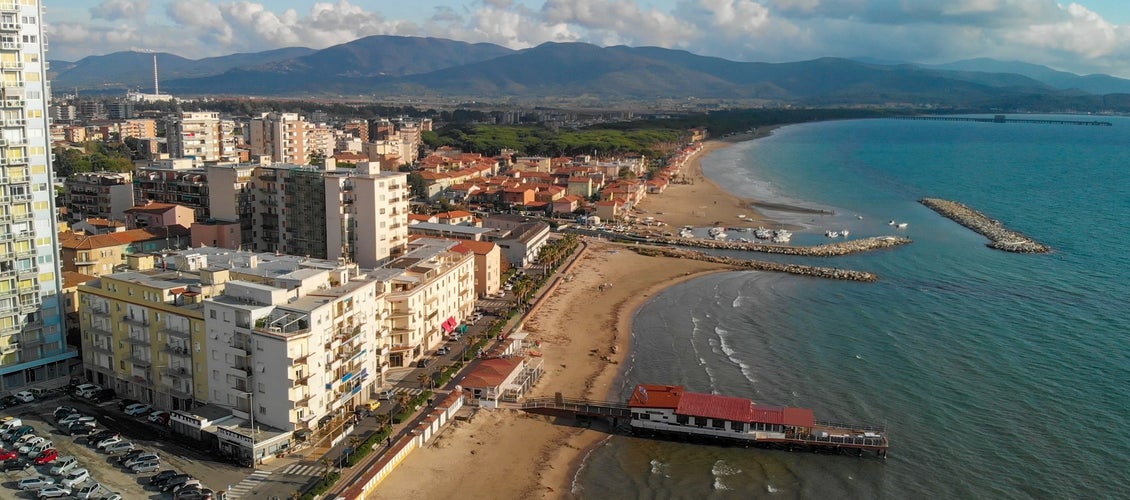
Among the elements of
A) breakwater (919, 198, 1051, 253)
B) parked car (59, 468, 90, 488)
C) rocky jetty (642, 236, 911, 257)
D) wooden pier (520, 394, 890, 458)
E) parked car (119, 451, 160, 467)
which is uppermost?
breakwater (919, 198, 1051, 253)

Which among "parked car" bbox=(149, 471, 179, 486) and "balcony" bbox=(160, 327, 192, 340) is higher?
"balcony" bbox=(160, 327, 192, 340)

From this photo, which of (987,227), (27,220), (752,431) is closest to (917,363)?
(752,431)

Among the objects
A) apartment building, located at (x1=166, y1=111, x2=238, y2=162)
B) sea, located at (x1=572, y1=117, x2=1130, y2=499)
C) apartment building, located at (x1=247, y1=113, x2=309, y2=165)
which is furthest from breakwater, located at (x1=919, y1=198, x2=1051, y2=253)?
apartment building, located at (x1=166, y1=111, x2=238, y2=162)

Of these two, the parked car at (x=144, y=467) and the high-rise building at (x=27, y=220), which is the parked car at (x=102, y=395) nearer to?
the high-rise building at (x=27, y=220)

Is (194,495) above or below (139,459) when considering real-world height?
below

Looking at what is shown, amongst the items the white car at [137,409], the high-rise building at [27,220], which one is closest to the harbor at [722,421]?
the white car at [137,409]

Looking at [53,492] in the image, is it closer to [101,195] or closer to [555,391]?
[555,391]

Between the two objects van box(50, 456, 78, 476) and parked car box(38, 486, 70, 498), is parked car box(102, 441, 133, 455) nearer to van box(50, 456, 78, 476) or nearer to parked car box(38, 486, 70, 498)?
van box(50, 456, 78, 476)
